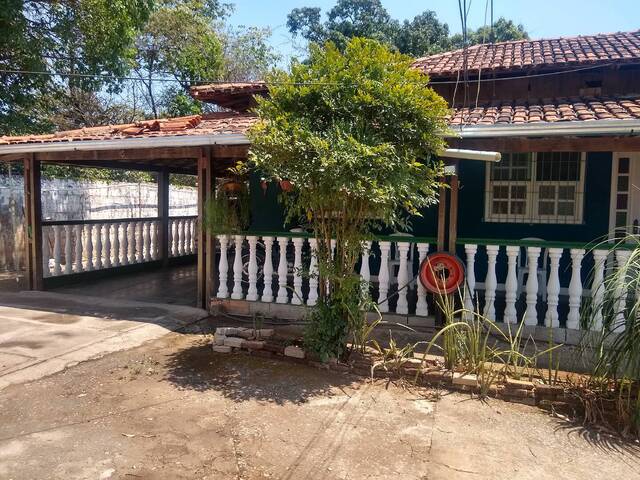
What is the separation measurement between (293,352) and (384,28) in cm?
2632

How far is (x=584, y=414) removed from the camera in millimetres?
3932

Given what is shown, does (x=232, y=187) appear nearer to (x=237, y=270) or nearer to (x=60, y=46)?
(x=237, y=270)

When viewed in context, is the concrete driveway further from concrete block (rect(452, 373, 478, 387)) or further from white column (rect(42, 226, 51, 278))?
concrete block (rect(452, 373, 478, 387))

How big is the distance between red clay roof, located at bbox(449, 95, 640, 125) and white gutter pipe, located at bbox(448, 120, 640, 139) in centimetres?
11

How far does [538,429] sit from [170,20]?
59.1 ft

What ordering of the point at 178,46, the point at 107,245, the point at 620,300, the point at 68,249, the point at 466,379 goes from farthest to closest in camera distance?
the point at 178,46, the point at 107,245, the point at 68,249, the point at 466,379, the point at 620,300

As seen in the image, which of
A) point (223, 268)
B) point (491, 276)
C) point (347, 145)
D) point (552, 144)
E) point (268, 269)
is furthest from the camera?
point (223, 268)

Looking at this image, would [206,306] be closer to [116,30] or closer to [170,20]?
[116,30]

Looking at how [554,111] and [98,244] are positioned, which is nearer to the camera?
[554,111]

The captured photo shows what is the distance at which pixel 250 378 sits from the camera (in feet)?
15.1

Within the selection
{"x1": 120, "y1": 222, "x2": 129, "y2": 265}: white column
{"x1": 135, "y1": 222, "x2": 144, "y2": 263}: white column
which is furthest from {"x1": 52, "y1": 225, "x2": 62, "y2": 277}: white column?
{"x1": 135, "y1": 222, "x2": 144, "y2": 263}: white column

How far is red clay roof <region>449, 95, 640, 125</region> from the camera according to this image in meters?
5.51

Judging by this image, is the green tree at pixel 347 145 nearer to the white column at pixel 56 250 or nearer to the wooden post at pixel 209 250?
the wooden post at pixel 209 250

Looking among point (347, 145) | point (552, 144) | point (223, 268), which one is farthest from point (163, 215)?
point (552, 144)
